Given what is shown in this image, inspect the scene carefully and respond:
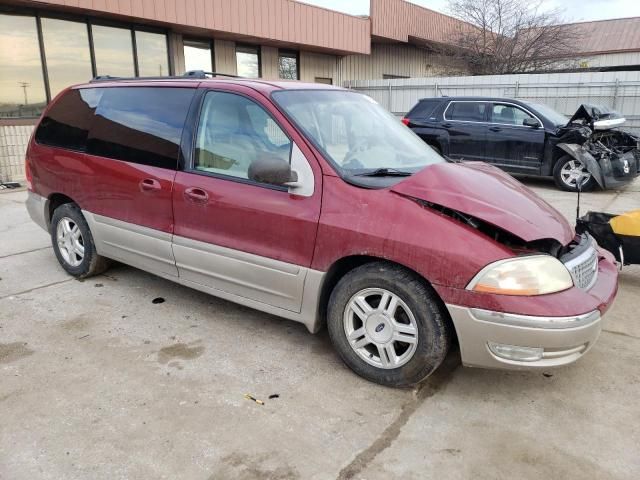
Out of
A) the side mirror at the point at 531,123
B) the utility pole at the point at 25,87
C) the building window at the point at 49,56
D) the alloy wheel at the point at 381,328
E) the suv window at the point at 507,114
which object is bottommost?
the alloy wheel at the point at 381,328

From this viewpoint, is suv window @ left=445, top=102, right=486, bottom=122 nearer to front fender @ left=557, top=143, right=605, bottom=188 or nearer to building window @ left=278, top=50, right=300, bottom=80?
front fender @ left=557, top=143, right=605, bottom=188

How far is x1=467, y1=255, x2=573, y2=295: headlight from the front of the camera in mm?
2602

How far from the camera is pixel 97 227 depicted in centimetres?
439

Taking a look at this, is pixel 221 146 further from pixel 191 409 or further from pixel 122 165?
pixel 191 409

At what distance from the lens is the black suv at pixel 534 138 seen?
29.6 ft

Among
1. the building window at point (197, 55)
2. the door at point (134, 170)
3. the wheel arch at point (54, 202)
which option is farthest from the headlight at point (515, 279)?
the building window at point (197, 55)

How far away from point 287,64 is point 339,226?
15.2 m

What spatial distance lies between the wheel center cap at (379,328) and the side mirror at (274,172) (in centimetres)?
96

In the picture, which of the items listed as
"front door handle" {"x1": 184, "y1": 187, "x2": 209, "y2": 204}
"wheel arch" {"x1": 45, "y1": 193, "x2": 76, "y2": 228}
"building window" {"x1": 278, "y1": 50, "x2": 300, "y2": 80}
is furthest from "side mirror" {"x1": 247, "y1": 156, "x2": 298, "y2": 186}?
"building window" {"x1": 278, "y1": 50, "x2": 300, "y2": 80}

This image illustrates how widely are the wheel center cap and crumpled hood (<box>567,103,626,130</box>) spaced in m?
7.27

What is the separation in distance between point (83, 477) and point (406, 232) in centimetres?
198

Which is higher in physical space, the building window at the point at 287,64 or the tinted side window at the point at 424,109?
the building window at the point at 287,64

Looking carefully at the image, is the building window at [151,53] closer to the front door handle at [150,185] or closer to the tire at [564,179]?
the tire at [564,179]

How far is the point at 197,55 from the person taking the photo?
46.5ft
